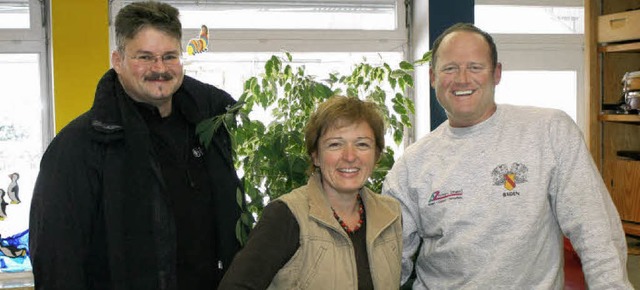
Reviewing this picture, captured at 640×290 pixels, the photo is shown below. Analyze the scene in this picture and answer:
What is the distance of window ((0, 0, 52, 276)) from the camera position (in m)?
4.14

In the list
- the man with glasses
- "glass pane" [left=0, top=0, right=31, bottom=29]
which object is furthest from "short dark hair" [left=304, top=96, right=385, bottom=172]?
"glass pane" [left=0, top=0, right=31, bottom=29]

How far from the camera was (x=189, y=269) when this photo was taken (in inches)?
70.0

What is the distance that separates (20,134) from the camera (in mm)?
4211

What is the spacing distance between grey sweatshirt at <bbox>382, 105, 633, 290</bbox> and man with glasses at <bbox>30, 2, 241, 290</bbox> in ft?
2.00

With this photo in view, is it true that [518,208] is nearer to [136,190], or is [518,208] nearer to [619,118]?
[136,190]

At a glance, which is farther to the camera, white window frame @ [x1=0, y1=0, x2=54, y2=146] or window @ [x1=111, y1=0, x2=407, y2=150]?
window @ [x1=111, y1=0, x2=407, y2=150]

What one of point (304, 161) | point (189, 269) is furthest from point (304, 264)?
point (304, 161)

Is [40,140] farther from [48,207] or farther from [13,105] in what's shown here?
[48,207]

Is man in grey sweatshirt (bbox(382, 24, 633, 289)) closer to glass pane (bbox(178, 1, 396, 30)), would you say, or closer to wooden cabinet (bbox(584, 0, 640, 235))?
wooden cabinet (bbox(584, 0, 640, 235))

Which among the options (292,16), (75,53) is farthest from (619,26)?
(75,53)

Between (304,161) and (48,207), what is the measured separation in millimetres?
758

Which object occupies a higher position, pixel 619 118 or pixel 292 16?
pixel 292 16

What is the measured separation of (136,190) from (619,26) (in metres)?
2.05

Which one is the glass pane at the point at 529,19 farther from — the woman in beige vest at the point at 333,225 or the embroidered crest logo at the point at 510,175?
the woman in beige vest at the point at 333,225
